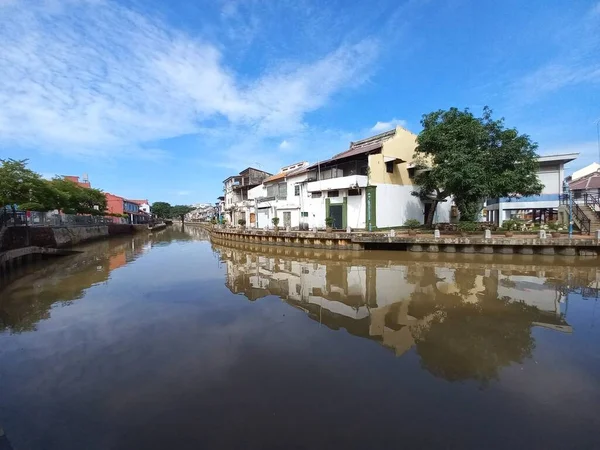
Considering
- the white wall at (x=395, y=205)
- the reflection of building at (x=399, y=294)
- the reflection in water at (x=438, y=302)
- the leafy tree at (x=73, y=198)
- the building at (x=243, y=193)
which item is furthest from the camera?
the building at (x=243, y=193)

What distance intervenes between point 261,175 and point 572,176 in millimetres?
42370

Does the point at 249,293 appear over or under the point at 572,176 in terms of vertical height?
under

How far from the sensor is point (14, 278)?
1463 cm

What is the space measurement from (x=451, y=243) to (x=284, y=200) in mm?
20120

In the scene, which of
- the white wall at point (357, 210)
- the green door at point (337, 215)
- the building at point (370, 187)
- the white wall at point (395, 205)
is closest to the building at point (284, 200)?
the building at point (370, 187)

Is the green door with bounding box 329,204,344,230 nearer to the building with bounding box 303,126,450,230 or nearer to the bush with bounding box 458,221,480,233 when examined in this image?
the building with bounding box 303,126,450,230

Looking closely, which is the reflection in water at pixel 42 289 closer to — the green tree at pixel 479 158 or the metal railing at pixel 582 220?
the green tree at pixel 479 158

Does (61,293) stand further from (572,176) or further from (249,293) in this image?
(572,176)

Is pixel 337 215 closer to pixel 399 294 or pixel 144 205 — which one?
pixel 399 294

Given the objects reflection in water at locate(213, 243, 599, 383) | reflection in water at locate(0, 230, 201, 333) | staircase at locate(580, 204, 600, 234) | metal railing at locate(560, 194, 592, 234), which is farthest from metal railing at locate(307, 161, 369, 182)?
reflection in water at locate(0, 230, 201, 333)

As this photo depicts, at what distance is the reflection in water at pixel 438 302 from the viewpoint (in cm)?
585

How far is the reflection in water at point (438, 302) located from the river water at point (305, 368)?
0.06m

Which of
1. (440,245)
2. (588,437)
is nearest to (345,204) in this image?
(440,245)

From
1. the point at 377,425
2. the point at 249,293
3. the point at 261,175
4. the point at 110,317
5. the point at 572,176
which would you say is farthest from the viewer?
the point at 261,175
